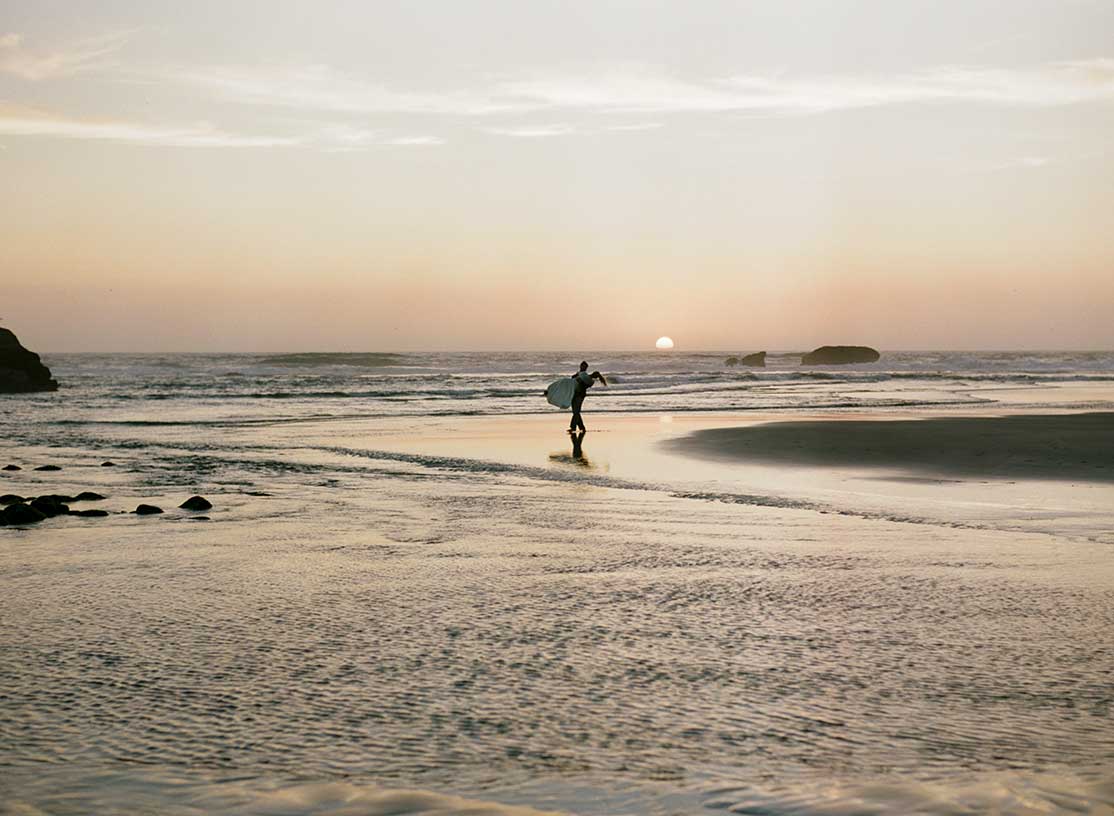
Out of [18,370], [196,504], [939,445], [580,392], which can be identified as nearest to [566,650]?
[196,504]

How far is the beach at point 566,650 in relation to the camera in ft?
14.5

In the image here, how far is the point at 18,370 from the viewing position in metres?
54.9

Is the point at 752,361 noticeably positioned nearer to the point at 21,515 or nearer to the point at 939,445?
the point at 939,445

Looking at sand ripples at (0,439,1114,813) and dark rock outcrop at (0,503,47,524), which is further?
dark rock outcrop at (0,503,47,524)

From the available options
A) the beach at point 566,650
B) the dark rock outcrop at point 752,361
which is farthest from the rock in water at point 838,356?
the beach at point 566,650

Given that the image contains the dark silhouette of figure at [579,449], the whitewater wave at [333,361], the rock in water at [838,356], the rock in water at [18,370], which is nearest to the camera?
the dark silhouette of figure at [579,449]

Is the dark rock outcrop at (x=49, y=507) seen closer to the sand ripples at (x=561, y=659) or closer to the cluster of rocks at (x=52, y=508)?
the cluster of rocks at (x=52, y=508)

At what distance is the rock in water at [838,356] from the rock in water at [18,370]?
104605mm

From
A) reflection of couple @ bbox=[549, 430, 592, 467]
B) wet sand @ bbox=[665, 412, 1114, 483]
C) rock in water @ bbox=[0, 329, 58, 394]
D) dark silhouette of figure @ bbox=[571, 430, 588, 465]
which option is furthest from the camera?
rock in water @ bbox=[0, 329, 58, 394]

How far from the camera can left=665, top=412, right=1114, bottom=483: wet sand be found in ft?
59.2

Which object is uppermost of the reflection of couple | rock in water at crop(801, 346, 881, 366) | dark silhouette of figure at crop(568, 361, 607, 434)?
rock in water at crop(801, 346, 881, 366)

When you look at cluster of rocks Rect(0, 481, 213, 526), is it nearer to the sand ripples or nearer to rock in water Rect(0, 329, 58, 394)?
the sand ripples

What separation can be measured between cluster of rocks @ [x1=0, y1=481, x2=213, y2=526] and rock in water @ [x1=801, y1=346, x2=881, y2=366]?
134 meters

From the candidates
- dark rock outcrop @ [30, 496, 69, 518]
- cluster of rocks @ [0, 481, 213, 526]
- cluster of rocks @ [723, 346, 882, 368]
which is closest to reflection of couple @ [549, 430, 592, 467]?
cluster of rocks @ [0, 481, 213, 526]
